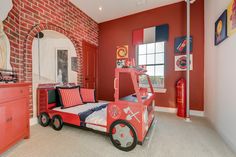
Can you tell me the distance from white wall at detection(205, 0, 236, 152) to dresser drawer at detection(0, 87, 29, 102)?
3131 mm

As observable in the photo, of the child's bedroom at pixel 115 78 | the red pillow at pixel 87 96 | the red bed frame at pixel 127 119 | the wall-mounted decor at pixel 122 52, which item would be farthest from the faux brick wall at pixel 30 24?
the red bed frame at pixel 127 119

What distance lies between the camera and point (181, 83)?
300cm

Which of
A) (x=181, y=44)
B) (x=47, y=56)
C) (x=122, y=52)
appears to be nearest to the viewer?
(x=47, y=56)

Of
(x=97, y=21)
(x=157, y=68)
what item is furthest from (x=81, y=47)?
(x=157, y=68)

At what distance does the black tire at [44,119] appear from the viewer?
2.36 m

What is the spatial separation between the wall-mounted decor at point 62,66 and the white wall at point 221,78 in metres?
3.51

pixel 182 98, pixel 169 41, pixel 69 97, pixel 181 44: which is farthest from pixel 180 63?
pixel 69 97

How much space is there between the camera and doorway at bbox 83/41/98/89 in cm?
394

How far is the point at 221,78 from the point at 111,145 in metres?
2.22

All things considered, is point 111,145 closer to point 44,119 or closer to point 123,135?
point 123,135

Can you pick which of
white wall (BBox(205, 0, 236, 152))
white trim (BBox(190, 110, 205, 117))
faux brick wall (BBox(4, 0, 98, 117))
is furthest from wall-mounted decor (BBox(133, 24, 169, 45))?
white trim (BBox(190, 110, 205, 117))

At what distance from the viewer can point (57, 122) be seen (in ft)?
7.32

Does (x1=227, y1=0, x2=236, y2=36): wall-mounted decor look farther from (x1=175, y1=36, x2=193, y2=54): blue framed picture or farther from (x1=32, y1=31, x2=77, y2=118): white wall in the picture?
(x1=32, y1=31, x2=77, y2=118): white wall

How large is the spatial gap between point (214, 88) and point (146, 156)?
203cm
